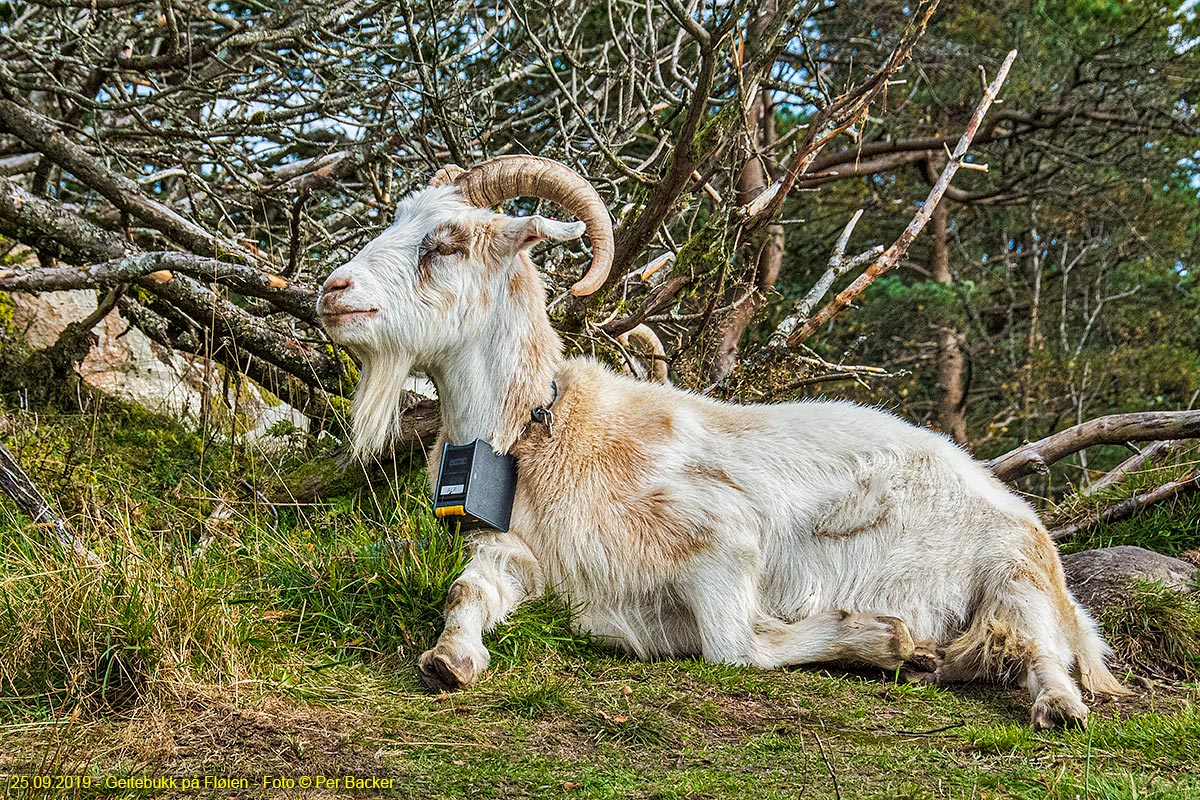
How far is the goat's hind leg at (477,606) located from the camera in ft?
12.3

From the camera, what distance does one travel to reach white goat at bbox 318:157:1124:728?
4.30 meters

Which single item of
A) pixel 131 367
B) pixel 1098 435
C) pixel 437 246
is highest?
pixel 437 246

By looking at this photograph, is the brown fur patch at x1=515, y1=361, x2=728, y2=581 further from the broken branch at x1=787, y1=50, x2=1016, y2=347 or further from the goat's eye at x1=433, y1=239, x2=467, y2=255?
the broken branch at x1=787, y1=50, x2=1016, y2=347

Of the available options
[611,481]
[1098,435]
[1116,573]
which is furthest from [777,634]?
[1098,435]

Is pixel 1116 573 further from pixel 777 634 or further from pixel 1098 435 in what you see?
pixel 777 634

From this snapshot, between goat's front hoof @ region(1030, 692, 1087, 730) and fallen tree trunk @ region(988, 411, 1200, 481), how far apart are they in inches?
116

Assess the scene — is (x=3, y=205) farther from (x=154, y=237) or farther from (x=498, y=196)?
(x=498, y=196)

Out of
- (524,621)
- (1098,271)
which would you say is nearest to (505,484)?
(524,621)

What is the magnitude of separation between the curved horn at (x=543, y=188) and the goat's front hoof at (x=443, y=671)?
1.93 metres

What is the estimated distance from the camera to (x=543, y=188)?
4.95 m

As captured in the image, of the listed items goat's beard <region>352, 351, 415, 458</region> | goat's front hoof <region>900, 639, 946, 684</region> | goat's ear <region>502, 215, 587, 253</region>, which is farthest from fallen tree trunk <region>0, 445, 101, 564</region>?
goat's front hoof <region>900, 639, 946, 684</region>

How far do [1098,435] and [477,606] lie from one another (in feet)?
14.6

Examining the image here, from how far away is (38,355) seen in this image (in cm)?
695

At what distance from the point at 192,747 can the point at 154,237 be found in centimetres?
550
